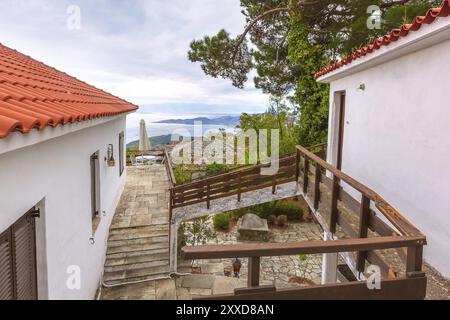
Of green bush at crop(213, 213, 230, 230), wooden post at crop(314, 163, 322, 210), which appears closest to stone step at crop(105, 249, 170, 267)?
wooden post at crop(314, 163, 322, 210)

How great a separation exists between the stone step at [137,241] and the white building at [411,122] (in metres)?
5.55

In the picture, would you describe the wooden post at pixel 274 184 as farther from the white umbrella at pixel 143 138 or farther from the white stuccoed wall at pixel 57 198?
the white umbrella at pixel 143 138

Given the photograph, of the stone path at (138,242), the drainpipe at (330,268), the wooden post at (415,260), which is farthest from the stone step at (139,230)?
the wooden post at (415,260)

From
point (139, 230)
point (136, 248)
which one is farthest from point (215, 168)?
point (136, 248)

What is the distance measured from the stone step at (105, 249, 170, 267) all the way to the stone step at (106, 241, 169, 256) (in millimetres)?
115

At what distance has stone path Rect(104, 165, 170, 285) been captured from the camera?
793cm

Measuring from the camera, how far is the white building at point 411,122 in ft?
11.3

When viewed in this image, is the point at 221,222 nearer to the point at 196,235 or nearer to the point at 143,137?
the point at 196,235

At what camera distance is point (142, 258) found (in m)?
8.34

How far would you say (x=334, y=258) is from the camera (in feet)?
25.6

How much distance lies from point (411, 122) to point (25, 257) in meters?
4.96
